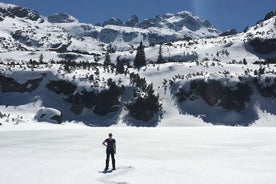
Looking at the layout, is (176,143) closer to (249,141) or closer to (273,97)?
(249,141)

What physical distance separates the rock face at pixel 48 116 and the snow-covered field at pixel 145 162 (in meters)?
19.4

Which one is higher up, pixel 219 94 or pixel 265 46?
pixel 265 46

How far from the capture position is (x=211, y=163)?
18047 millimetres

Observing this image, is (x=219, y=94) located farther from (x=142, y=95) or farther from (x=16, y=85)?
(x=16, y=85)

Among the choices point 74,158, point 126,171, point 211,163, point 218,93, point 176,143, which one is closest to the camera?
point 126,171

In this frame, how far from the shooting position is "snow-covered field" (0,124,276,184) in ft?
47.8

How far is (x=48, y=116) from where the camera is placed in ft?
157

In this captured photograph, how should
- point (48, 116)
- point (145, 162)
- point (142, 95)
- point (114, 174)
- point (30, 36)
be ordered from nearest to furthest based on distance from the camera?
1. point (114, 174)
2. point (145, 162)
3. point (48, 116)
4. point (142, 95)
5. point (30, 36)

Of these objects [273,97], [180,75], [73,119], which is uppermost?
[180,75]

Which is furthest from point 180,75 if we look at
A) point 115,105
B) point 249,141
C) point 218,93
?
point 249,141

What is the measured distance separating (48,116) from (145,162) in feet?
103

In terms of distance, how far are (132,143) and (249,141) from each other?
335 inches

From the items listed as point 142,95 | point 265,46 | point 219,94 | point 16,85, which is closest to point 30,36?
point 265,46

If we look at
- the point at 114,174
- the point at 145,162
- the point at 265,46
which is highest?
the point at 265,46
